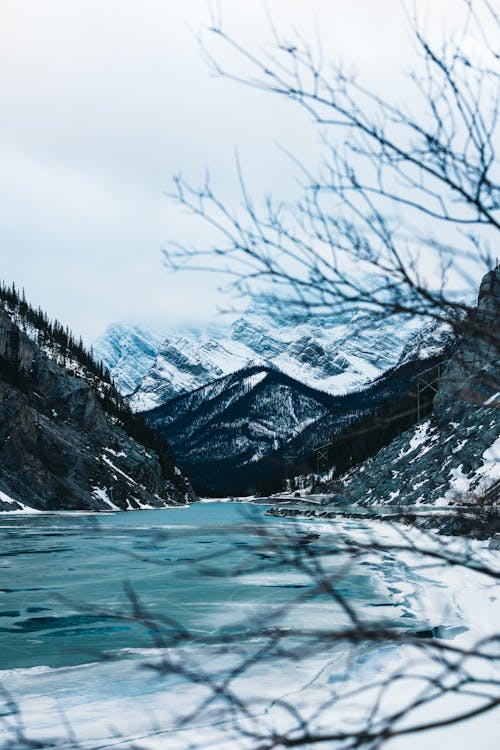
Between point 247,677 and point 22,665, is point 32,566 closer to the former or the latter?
point 22,665

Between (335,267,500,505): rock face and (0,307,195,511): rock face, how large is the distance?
32802 millimetres

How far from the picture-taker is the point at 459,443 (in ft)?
151

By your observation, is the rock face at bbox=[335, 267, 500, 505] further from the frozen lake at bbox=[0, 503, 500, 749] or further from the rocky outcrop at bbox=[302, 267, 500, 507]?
the frozen lake at bbox=[0, 503, 500, 749]

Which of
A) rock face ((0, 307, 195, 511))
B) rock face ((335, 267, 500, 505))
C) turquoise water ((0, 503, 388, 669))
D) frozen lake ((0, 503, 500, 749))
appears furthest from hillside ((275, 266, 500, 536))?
rock face ((0, 307, 195, 511))

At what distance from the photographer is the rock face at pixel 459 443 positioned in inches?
86.1

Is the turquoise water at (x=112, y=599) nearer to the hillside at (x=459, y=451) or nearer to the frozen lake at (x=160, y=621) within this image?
the frozen lake at (x=160, y=621)

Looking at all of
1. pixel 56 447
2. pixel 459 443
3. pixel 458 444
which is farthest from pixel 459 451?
pixel 56 447

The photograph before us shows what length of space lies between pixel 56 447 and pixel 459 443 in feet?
171

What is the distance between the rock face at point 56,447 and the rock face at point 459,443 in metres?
32.8

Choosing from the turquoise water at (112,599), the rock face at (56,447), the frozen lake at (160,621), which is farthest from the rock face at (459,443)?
the rock face at (56,447)

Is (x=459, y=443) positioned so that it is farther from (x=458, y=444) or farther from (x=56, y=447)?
(x=56, y=447)

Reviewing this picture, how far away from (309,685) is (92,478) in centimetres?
8095

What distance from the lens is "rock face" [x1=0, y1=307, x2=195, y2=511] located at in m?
72.2

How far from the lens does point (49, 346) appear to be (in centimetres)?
12888
